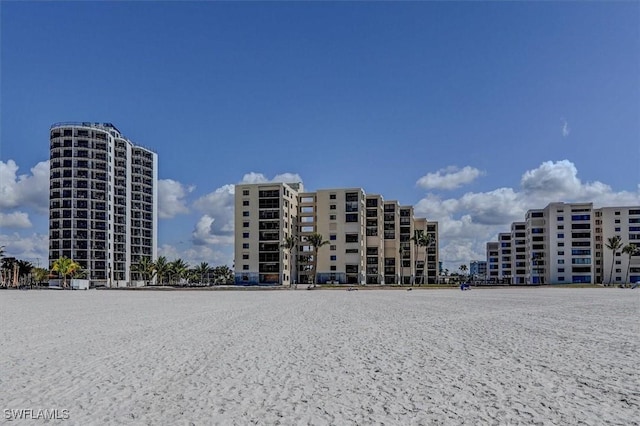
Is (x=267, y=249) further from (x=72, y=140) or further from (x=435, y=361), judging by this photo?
(x=435, y=361)

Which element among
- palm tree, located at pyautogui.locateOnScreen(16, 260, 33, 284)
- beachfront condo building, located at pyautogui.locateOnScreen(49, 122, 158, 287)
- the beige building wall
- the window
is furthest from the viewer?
palm tree, located at pyautogui.locateOnScreen(16, 260, 33, 284)

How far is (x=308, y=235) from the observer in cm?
13638

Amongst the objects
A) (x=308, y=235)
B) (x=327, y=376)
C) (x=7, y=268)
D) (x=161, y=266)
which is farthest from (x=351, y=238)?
(x=327, y=376)

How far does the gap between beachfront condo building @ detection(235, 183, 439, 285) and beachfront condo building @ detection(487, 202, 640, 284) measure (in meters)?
49.9

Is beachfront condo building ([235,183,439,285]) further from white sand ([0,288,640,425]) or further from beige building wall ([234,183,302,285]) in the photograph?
white sand ([0,288,640,425])

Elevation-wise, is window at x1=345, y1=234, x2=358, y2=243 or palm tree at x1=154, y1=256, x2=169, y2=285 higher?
window at x1=345, y1=234, x2=358, y2=243

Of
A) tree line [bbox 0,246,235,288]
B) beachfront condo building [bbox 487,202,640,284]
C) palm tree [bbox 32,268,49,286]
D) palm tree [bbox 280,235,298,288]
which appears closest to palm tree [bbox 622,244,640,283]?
beachfront condo building [bbox 487,202,640,284]

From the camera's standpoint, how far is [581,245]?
528ft

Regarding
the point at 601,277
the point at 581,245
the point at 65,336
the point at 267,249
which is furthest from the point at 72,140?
the point at 601,277

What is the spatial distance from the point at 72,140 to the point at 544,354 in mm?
154541

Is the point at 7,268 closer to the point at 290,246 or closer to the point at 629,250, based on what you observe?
the point at 290,246

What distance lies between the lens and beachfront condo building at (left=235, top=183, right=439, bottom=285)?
427 feet

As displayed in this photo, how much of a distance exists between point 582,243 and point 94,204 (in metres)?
145

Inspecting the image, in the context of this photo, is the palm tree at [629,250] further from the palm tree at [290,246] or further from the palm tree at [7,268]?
the palm tree at [7,268]
